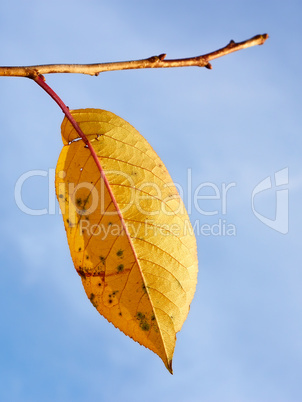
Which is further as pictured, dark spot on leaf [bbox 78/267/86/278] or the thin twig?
dark spot on leaf [bbox 78/267/86/278]

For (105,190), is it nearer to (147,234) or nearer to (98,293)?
(147,234)

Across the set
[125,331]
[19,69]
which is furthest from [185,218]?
[19,69]

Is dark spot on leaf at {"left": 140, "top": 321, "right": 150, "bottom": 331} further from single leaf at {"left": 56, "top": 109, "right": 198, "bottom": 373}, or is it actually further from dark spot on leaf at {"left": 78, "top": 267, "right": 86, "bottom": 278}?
dark spot on leaf at {"left": 78, "top": 267, "right": 86, "bottom": 278}

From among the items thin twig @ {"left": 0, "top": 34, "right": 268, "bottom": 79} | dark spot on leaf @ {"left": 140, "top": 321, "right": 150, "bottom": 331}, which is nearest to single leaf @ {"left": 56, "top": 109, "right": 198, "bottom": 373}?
dark spot on leaf @ {"left": 140, "top": 321, "right": 150, "bottom": 331}

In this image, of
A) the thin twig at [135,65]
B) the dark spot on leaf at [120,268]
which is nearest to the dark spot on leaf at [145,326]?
the dark spot on leaf at [120,268]

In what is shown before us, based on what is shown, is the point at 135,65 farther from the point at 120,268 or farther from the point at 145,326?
the point at 145,326

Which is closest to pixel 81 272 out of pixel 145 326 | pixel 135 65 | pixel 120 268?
pixel 120 268
